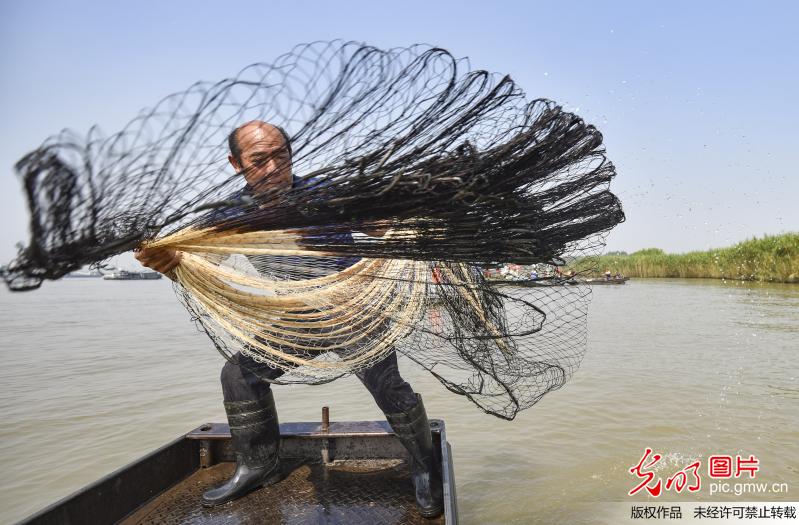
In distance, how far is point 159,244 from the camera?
189 centimetres

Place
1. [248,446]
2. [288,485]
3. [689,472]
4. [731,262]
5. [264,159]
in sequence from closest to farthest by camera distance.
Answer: [264,159] → [248,446] → [288,485] → [689,472] → [731,262]

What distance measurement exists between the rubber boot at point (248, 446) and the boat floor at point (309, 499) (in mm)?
66

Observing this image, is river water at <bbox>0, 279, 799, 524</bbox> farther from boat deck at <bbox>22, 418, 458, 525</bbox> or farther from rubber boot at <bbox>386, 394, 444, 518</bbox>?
rubber boot at <bbox>386, 394, 444, 518</bbox>

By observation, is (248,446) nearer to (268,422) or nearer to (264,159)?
(268,422)

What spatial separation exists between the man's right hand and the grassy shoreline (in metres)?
16.5

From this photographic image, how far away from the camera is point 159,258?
1.98 m

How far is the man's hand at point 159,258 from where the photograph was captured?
75.4 inches

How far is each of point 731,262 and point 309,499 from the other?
93.9ft

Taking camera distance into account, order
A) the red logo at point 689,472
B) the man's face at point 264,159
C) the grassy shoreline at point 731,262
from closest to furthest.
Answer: the man's face at point 264,159
the red logo at point 689,472
the grassy shoreline at point 731,262

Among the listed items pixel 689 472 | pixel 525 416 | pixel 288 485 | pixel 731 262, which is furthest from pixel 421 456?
pixel 731 262

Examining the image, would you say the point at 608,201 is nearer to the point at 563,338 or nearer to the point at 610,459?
the point at 563,338

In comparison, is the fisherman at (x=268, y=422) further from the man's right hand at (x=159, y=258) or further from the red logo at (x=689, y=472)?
the red logo at (x=689, y=472)

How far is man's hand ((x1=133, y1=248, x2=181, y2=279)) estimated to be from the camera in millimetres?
1916

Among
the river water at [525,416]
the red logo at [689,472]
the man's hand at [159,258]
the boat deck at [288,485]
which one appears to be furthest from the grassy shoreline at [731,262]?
the man's hand at [159,258]
